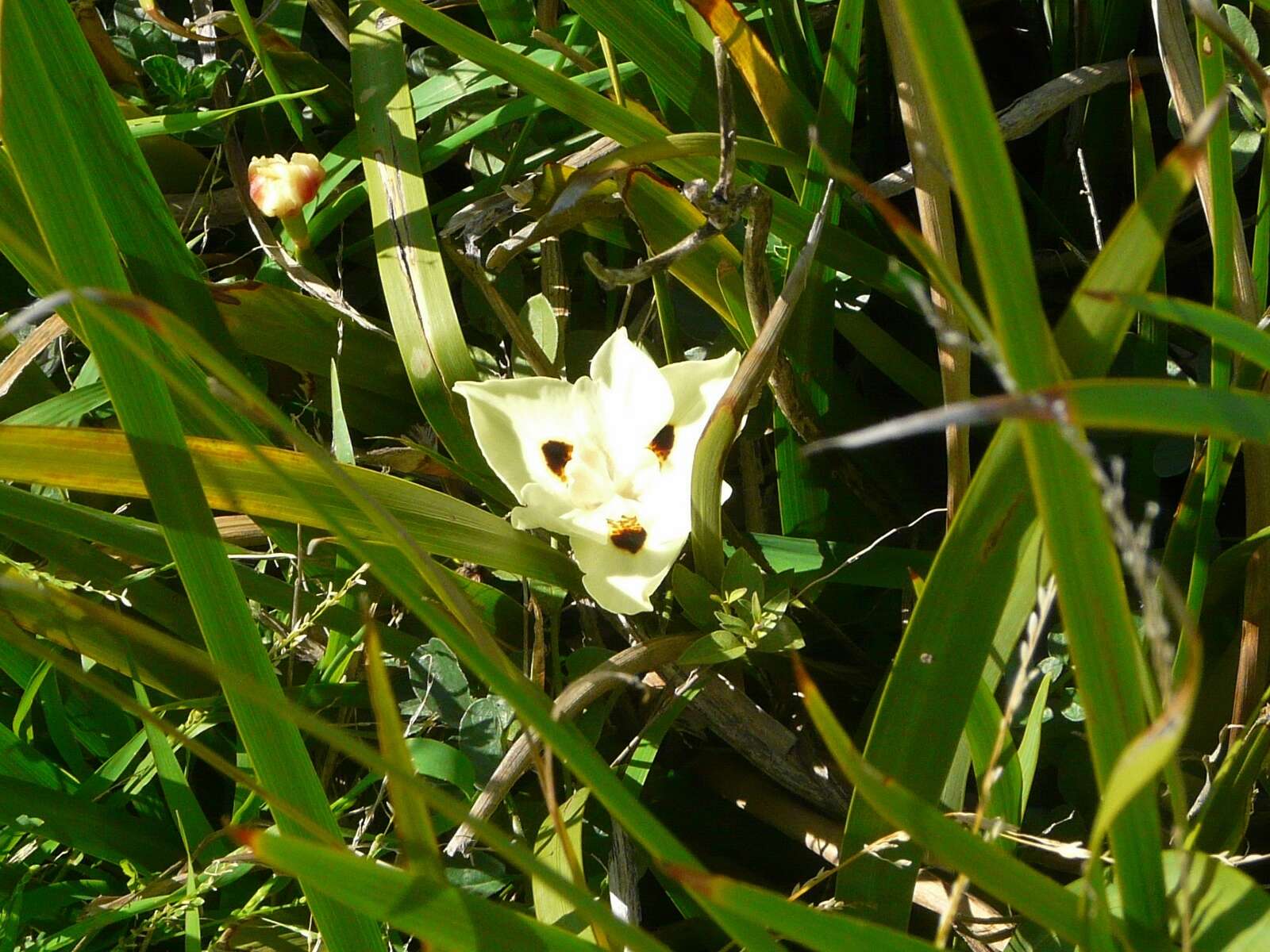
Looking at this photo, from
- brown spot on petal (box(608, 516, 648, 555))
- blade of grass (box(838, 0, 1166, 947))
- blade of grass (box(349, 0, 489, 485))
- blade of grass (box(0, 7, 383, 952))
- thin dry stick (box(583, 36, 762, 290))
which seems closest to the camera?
blade of grass (box(838, 0, 1166, 947))

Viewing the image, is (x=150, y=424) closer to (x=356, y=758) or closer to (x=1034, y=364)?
(x=356, y=758)

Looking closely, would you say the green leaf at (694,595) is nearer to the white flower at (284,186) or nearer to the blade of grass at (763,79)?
the blade of grass at (763,79)

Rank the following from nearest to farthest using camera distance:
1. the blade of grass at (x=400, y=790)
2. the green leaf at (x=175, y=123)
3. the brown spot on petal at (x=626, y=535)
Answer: the blade of grass at (x=400, y=790), the brown spot on petal at (x=626, y=535), the green leaf at (x=175, y=123)

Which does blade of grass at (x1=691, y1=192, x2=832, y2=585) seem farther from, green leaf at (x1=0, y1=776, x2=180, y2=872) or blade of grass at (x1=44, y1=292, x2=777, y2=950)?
green leaf at (x1=0, y1=776, x2=180, y2=872)

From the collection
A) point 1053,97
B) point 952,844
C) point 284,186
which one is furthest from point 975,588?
point 284,186

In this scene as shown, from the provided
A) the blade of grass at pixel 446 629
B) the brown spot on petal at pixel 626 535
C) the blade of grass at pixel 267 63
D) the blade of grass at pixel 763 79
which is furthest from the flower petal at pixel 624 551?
the blade of grass at pixel 267 63

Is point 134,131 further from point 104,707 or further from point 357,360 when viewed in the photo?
point 104,707

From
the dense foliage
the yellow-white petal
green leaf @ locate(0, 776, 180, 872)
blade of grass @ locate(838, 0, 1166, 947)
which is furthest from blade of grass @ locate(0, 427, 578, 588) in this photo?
blade of grass @ locate(838, 0, 1166, 947)

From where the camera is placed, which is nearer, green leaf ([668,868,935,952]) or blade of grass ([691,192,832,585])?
green leaf ([668,868,935,952])
